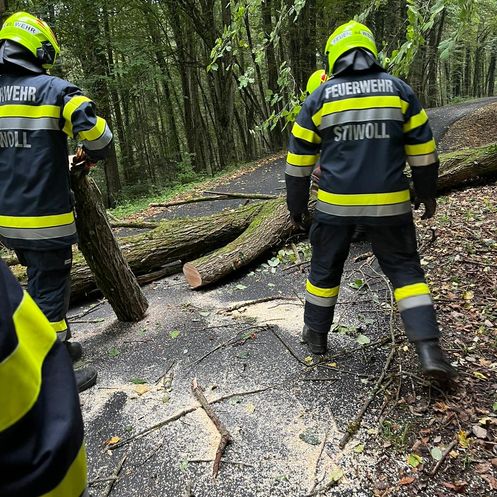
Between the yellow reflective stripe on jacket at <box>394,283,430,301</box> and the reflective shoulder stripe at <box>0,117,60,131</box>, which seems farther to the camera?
the reflective shoulder stripe at <box>0,117,60,131</box>

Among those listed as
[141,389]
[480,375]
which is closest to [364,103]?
[480,375]

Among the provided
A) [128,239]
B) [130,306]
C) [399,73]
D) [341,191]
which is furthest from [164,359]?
[399,73]

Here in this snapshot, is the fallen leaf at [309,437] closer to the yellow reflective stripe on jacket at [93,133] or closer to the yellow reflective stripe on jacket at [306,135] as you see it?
the yellow reflective stripe on jacket at [306,135]

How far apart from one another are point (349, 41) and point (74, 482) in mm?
2761

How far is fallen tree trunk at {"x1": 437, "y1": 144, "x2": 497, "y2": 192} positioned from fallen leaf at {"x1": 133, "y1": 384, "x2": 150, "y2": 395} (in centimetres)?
547

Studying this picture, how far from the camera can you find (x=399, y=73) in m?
3.93

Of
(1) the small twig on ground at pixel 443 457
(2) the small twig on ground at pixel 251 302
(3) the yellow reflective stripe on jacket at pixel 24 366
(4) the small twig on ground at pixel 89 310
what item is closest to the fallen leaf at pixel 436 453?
(1) the small twig on ground at pixel 443 457

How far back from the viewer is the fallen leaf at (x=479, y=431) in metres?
2.24

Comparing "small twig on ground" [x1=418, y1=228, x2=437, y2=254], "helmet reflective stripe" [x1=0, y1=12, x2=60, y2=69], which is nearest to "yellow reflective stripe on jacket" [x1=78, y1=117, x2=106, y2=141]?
"helmet reflective stripe" [x1=0, y1=12, x2=60, y2=69]

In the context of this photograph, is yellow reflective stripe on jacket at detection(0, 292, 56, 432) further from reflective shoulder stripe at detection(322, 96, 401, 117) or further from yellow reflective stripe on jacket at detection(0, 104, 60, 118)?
yellow reflective stripe on jacket at detection(0, 104, 60, 118)

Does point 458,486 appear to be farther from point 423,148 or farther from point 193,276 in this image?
point 193,276

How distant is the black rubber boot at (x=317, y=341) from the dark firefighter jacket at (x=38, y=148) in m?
2.01

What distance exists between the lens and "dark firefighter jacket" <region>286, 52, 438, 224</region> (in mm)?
2586

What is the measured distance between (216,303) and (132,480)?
7.50 feet
